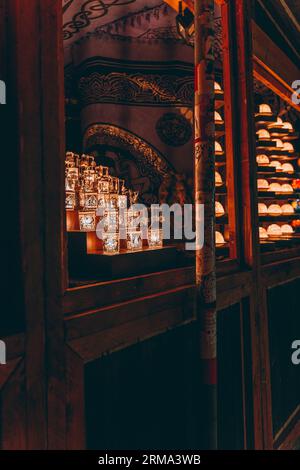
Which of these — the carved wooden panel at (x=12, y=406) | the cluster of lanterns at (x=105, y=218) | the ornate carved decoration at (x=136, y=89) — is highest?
the ornate carved decoration at (x=136, y=89)

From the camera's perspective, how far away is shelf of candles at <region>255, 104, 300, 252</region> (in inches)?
193

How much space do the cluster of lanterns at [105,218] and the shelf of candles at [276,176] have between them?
2.39 metres

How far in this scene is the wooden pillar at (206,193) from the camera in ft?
6.82

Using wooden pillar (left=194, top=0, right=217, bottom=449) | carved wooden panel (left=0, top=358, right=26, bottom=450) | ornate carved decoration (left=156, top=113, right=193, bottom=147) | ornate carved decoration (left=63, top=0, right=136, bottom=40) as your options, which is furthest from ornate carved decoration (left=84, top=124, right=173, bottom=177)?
carved wooden panel (left=0, top=358, right=26, bottom=450)

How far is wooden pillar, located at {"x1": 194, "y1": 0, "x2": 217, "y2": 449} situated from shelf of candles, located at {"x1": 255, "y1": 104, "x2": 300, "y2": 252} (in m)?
2.68

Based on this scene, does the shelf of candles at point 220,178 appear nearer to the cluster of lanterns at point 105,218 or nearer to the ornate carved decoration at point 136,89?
the cluster of lanterns at point 105,218

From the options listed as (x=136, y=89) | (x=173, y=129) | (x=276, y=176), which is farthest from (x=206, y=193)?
(x=136, y=89)

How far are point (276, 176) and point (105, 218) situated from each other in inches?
129

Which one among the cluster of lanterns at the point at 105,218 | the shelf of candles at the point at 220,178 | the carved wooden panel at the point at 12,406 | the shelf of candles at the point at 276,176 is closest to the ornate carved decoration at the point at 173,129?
the shelf of candles at the point at 276,176

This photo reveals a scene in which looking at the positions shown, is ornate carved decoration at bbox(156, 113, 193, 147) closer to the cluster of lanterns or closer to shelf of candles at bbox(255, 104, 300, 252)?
shelf of candles at bbox(255, 104, 300, 252)

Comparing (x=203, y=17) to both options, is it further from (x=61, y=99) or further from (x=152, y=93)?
(x=152, y=93)

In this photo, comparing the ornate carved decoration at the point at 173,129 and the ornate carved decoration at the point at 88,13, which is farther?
the ornate carved decoration at the point at 173,129
